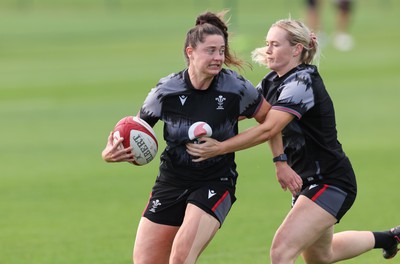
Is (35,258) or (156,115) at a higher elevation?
(156,115)

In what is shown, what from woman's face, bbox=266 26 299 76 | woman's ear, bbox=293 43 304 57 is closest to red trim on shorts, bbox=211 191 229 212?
woman's face, bbox=266 26 299 76

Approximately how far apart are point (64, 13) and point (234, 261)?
46325mm

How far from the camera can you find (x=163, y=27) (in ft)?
152

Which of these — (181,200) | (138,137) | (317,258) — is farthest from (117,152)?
(317,258)

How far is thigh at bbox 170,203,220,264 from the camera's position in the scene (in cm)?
813

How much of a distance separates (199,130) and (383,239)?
97.6 inches

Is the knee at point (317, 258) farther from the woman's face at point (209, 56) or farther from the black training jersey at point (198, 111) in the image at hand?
the woman's face at point (209, 56)

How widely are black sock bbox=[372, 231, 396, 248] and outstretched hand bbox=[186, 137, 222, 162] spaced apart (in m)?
2.18

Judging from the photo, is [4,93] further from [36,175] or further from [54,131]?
[36,175]

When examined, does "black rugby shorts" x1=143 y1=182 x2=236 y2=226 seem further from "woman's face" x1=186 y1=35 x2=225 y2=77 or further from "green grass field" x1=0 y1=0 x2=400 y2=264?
"green grass field" x1=0 y1=0 x2=400 y2=264

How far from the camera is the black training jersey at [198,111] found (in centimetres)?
852

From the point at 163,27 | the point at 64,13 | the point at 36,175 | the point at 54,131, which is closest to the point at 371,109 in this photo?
the point at 54,131

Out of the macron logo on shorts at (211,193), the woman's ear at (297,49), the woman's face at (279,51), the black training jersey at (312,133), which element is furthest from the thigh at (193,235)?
the woman's ear at (297,49)

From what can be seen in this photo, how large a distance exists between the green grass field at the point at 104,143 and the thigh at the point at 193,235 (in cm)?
239
